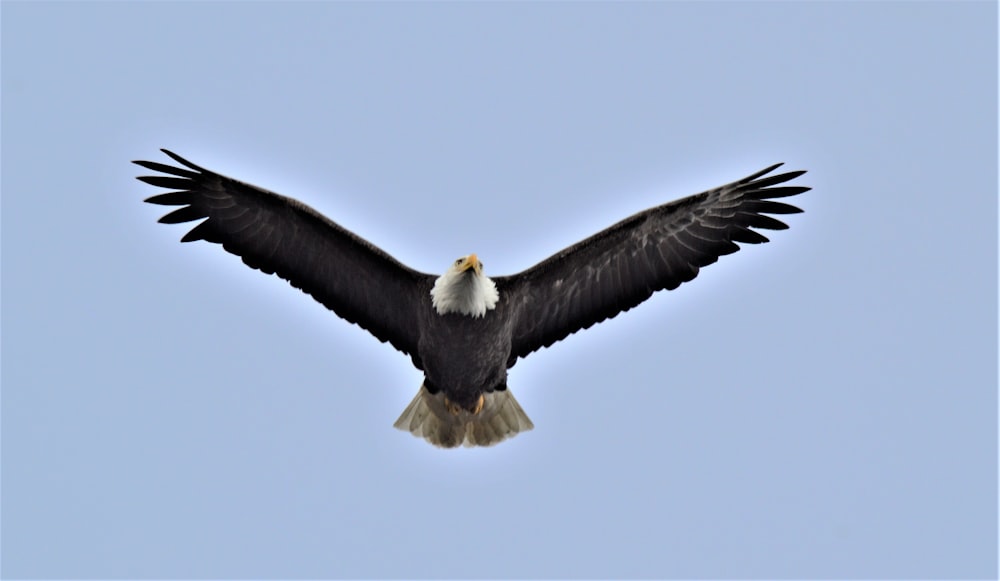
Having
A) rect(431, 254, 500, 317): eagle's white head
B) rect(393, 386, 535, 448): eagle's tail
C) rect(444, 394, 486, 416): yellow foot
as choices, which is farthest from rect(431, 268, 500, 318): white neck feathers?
rect(393, 386, 535, 448): eagle's tail

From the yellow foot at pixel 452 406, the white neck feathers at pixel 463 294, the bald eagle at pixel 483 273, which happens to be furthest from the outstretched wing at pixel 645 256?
the yellow foot at pixel 452 406

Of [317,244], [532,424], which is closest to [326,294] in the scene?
[317,244]

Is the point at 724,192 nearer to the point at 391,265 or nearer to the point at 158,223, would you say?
the point at 391,265

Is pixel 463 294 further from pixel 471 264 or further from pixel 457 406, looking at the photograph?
pixel 457 406

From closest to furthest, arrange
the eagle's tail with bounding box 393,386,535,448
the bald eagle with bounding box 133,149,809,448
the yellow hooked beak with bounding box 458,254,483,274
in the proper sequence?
1. the yellow hooked beak with bounding box 458,254,483,274
2. the bald eagle with bounding box 133,149,809,448
3. the eagle's tail with bounding box 393,386,535,448

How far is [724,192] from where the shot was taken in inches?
560

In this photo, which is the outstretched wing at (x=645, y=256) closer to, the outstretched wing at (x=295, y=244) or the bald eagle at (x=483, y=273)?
the bald eagle at (x=483, y=273)

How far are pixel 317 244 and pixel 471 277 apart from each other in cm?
163

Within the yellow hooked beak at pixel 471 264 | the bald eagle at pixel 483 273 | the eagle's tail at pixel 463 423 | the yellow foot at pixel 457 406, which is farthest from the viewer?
the eagle's tail at pixel 463 423

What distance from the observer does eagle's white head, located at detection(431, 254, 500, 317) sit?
13.5 metres

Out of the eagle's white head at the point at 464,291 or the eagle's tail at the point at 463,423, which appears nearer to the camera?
the eagle's white head at the point at 464,291

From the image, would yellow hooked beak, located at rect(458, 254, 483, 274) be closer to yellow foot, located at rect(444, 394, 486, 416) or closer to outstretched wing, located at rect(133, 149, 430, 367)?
outstretched wing, located at rect(133, 149, 430, 367)

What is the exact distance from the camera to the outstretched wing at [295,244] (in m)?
14.1

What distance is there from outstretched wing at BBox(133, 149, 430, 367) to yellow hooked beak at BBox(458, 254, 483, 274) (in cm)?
67
